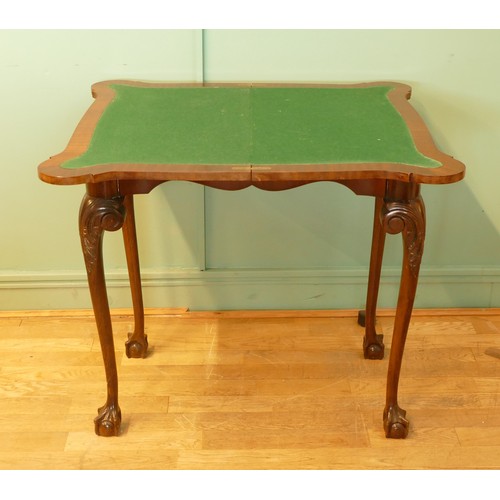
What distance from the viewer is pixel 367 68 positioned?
7.89 ft

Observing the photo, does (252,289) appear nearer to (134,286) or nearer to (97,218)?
(134,286)

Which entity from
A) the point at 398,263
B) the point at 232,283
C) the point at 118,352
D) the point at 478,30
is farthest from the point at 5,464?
the point at 478,30

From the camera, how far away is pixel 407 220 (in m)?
1.92

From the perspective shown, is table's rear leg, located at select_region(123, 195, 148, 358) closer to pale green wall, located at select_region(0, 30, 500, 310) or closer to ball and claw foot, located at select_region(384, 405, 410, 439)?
pale green wall, located at select_region(0, 30, 500, 310)

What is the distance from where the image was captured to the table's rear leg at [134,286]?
241 centimetres

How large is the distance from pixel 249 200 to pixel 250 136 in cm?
65

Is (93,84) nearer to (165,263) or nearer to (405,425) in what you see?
(165,263)

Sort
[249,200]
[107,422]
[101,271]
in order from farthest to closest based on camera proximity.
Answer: [249,200], [107,422], [101,271]

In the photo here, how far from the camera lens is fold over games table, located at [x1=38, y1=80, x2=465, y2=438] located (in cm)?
183

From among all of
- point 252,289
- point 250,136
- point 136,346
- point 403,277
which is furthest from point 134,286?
point 403,277

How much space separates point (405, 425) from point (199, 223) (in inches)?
37.1

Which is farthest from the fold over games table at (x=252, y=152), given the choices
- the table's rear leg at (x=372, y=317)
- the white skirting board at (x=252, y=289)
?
the white skirting board at (x=252, y=289)

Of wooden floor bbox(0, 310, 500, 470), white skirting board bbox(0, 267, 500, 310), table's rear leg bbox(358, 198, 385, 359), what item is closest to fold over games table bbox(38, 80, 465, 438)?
wooden floor bbox(0, 310, 500, 470)

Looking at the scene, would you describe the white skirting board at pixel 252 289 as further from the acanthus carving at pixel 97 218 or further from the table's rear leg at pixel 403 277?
the acanthus carving at pixel 97 218
